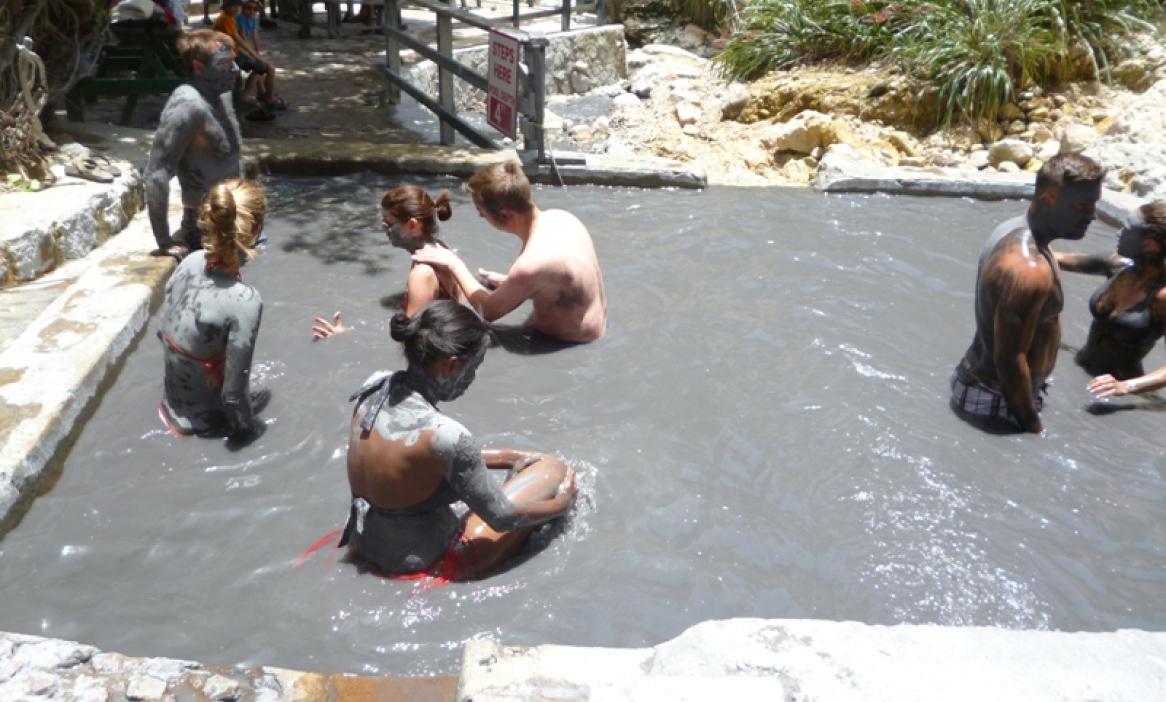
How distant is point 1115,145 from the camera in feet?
27.9

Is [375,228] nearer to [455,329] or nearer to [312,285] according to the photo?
[312,285]

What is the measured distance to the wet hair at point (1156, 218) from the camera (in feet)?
15.4

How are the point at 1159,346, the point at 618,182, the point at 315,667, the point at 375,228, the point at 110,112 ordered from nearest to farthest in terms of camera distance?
the point at 315,667 → the point at 1159,346 → the point at 375,228 → the point at 618,182 → the point at 110,112

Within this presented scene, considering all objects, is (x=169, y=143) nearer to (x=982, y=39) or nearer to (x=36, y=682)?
(x=36, y=682)

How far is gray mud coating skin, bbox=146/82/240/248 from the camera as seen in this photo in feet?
17.9

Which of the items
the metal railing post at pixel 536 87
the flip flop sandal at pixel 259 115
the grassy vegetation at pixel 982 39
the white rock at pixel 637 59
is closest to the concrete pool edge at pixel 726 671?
the metal railing post at pixel 536 87

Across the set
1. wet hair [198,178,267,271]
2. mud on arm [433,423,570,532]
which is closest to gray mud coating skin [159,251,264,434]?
wet hair [198,178,267,271]

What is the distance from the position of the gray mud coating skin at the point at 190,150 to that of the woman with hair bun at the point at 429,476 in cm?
268

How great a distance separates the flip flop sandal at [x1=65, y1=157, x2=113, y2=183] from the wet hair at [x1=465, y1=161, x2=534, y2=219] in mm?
2961

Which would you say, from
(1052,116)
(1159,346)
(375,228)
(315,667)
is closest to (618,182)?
(375,228)

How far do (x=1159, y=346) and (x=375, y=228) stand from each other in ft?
15.9

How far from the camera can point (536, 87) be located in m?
8.09

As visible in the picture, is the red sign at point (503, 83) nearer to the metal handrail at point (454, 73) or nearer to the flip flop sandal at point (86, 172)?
the metal handrail at point (454, 73)

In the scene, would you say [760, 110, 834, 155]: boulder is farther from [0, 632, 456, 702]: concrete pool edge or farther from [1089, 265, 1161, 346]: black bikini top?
[0, 632, 456, 702]: concrete pool edge
